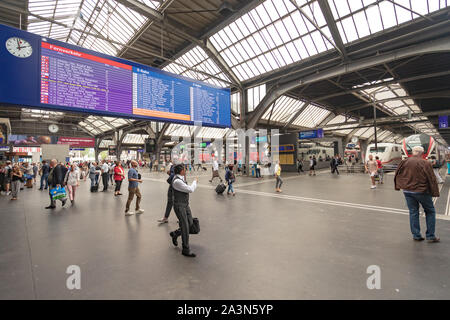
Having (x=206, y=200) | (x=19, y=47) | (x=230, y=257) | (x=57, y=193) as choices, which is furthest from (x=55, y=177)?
(x=230, y=257)

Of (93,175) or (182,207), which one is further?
(93,175)

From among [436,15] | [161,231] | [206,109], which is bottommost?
[161,231]

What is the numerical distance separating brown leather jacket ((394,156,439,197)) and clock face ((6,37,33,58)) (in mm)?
10767

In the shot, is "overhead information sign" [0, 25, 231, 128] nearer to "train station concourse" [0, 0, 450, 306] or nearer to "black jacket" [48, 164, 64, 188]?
"train station concourse" [0, 0, 450, 306]

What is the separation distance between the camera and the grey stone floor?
8.03ft

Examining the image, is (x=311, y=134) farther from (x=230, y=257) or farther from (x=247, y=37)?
(x=230, y=257)

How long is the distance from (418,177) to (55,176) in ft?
31.5

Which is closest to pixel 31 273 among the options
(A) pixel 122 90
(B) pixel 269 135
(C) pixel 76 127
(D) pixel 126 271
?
(D) pixel 126 271

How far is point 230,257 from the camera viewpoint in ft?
10.9

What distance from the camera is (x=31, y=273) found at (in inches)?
113
